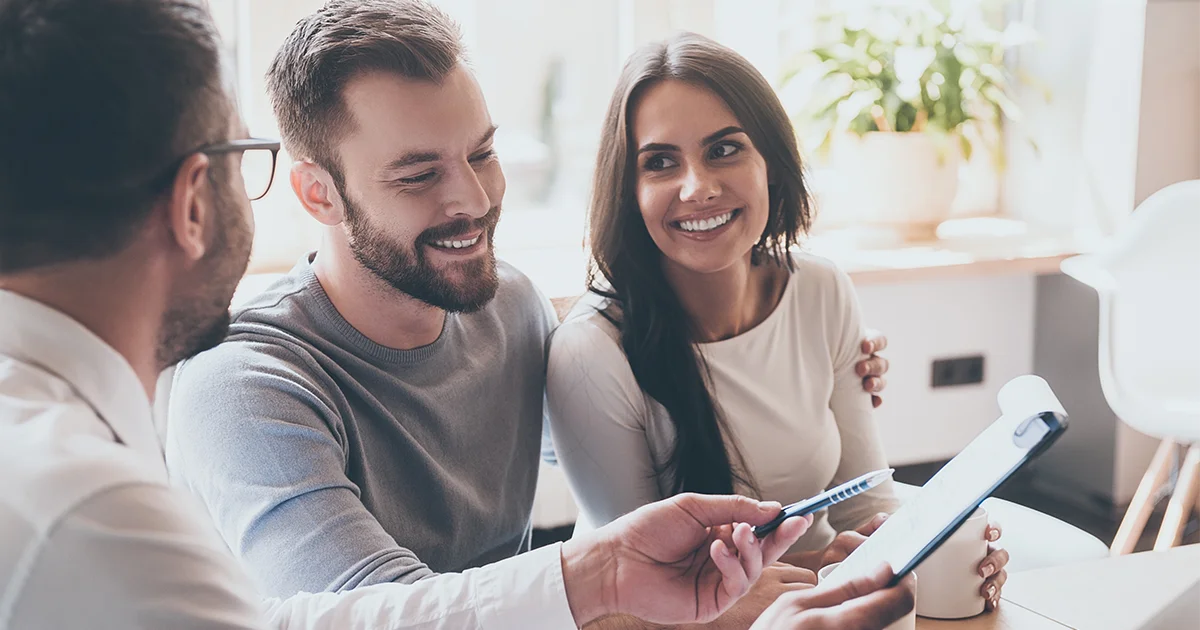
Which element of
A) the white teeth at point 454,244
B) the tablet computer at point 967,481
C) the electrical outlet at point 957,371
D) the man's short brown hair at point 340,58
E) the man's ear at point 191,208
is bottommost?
the electrical outlet at point 957,371

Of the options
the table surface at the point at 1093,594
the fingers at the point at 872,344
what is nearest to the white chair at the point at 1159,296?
the fingers at the point at 872,344

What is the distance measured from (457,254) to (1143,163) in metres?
2.32

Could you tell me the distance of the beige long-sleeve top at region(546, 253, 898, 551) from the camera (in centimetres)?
156

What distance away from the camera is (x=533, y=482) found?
162 centimetres

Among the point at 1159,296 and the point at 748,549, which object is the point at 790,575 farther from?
the point at 1159,296

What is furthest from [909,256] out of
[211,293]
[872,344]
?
[211,293]

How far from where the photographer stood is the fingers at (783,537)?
1.13 m

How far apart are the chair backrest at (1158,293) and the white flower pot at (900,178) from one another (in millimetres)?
514

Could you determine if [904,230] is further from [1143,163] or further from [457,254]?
[457,254]

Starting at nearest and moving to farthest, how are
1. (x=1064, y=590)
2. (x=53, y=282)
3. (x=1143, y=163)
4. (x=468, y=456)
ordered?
(x=53, y=282) → (x=1064, y=590) → (x=468, y=456) → (x=1143, y=163)

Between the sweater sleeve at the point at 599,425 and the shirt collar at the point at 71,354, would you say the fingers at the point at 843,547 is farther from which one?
the shirt collar at the point at 71,354

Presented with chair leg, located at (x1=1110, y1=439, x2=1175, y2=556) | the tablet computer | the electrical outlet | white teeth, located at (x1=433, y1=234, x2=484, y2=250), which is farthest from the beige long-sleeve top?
the electrical outlet

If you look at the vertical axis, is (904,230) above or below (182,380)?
below

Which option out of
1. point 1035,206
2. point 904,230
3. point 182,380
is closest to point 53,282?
point 182,380
